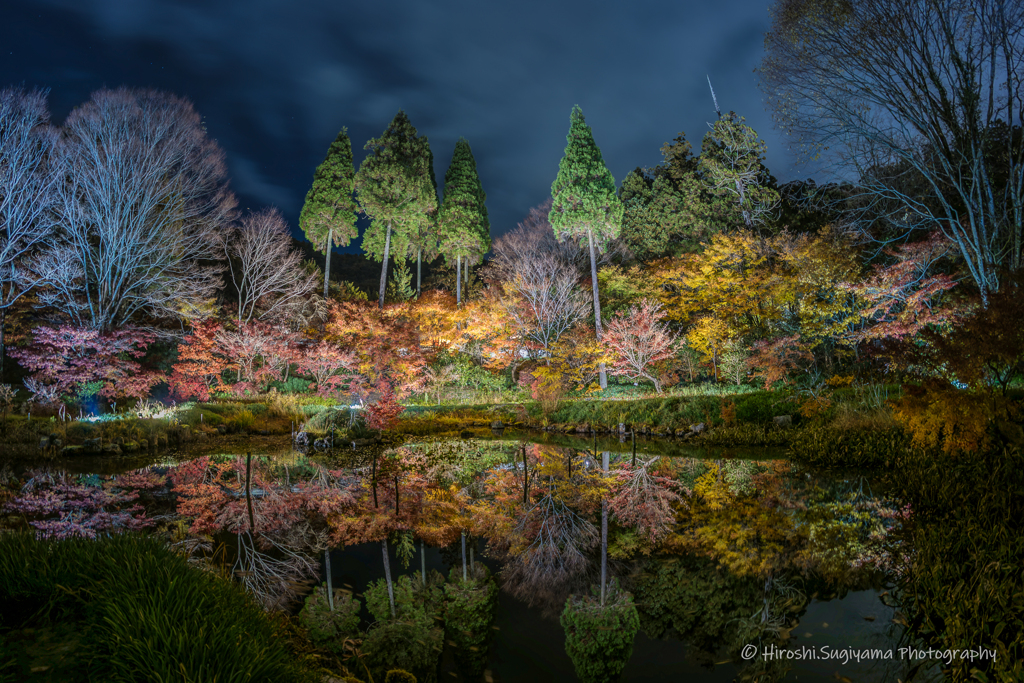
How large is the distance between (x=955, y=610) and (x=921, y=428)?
547 centimetres

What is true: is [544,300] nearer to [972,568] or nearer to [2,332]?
[972,568]

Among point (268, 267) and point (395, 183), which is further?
point (395, 183)

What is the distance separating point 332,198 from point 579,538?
22.4 meters

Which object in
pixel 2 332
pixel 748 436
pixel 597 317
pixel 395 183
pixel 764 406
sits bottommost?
pixel 748 436

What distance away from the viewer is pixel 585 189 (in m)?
19.1

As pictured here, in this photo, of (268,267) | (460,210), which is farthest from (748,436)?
(268,267)

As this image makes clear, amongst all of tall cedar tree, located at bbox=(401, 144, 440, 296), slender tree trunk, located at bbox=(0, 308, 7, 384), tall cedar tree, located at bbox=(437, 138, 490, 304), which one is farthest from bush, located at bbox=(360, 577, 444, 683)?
tall cedar tree, located at bbox=(401, 144, 440, 296)

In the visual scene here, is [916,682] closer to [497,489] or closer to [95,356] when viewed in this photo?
[497,489]

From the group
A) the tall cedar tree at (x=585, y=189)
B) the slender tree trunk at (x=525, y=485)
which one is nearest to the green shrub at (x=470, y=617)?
the slender tree trunk at (x=525, y=485)

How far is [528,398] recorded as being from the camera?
1714cm

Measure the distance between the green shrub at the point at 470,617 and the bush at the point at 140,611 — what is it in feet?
3.95

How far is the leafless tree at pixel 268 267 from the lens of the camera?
20.0 metres

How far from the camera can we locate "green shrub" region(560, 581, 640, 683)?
3111 millimetres

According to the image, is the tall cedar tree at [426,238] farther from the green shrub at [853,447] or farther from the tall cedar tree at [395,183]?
the green shrub at [853,447]
